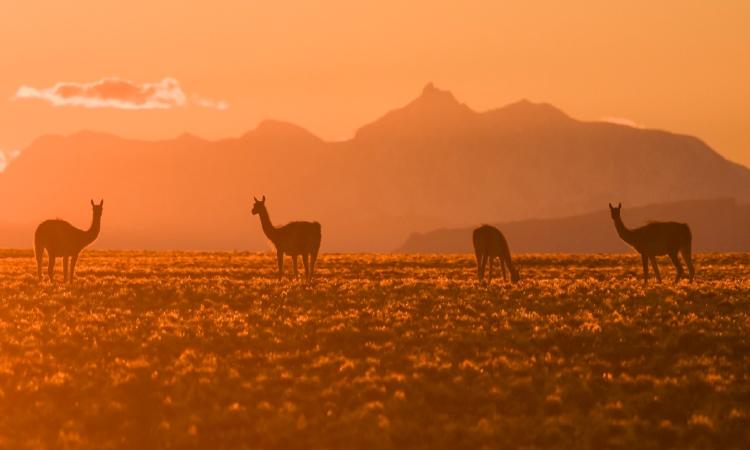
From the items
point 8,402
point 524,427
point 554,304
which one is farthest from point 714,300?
point 8,402

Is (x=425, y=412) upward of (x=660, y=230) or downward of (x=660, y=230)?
downward

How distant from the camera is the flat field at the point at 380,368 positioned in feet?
66.1

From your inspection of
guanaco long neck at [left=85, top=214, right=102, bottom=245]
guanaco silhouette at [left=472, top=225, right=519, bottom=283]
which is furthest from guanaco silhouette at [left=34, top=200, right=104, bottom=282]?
guanaco silhouette at [left=472, top=225, right=519, bottom=283]

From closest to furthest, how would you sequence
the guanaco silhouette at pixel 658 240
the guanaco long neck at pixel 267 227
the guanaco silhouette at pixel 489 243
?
1. the guanaco silhouette at pixel 658 240
2. the guanaco silhouette at pixel 489 243
3. the guanaco long neck at pixel 267 227

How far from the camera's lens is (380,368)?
24.4 m

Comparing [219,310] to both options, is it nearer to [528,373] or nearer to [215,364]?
[215,364]

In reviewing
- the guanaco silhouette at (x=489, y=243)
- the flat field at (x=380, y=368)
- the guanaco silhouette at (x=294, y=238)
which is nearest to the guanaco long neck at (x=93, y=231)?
the flat field at (x=380, y=368)

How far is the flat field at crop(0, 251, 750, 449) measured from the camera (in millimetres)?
20156

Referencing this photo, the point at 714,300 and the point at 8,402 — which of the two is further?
the point at 714,300

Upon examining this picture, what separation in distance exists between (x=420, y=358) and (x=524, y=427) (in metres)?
5.22

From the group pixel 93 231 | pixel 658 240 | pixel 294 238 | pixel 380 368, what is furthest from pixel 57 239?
pixel 658 240

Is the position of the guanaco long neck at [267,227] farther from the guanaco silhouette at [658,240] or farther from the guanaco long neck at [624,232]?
the guanaco long neck at [624,232]

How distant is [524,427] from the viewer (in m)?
20.3

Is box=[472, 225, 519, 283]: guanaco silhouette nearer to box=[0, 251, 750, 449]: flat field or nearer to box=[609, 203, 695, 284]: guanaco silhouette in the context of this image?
box=[0, 251, 750, 449]: flat field
